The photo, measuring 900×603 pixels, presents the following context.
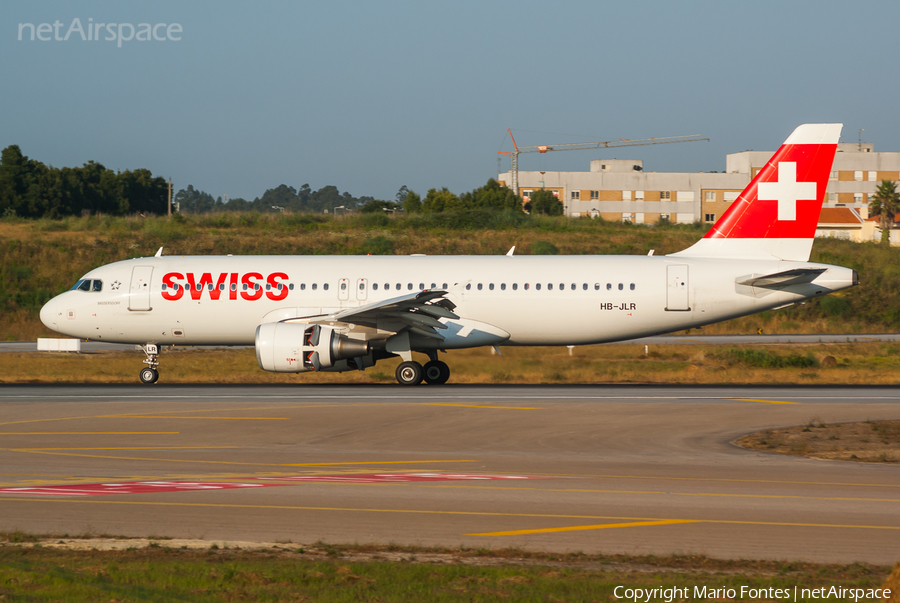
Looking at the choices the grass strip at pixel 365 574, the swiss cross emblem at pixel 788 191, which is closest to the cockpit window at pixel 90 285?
the grass strip at pixel 365 574

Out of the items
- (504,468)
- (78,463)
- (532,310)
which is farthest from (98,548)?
(532,310)

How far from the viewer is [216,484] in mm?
12031

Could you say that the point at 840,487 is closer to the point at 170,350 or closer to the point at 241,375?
the point at 241,375

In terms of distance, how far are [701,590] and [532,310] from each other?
1877 centimetres

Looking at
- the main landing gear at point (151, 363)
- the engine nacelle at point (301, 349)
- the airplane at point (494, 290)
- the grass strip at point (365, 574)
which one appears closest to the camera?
the grass strip at point (365, 574)

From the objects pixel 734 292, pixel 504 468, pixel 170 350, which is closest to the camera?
pixel 504 468

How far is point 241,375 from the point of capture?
3081 centimetres

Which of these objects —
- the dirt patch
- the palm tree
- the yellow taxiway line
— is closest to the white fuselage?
the dirt patch

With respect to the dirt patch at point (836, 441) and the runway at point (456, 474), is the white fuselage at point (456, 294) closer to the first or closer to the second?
the runway at point (456, 474)

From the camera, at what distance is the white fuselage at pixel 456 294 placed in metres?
25.8

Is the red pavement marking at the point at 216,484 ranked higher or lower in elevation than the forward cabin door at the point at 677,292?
lower

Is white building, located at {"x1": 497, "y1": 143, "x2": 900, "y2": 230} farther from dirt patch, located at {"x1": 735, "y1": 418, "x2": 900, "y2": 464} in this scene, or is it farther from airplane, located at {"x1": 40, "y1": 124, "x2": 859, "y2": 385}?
dirt patch, located at {"x1": 735, "y1": 418, "x2": 900, "y2": 464}

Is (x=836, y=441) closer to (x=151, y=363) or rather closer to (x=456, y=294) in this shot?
(x=456, y=294)

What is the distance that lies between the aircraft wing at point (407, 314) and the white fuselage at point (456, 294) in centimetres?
61
